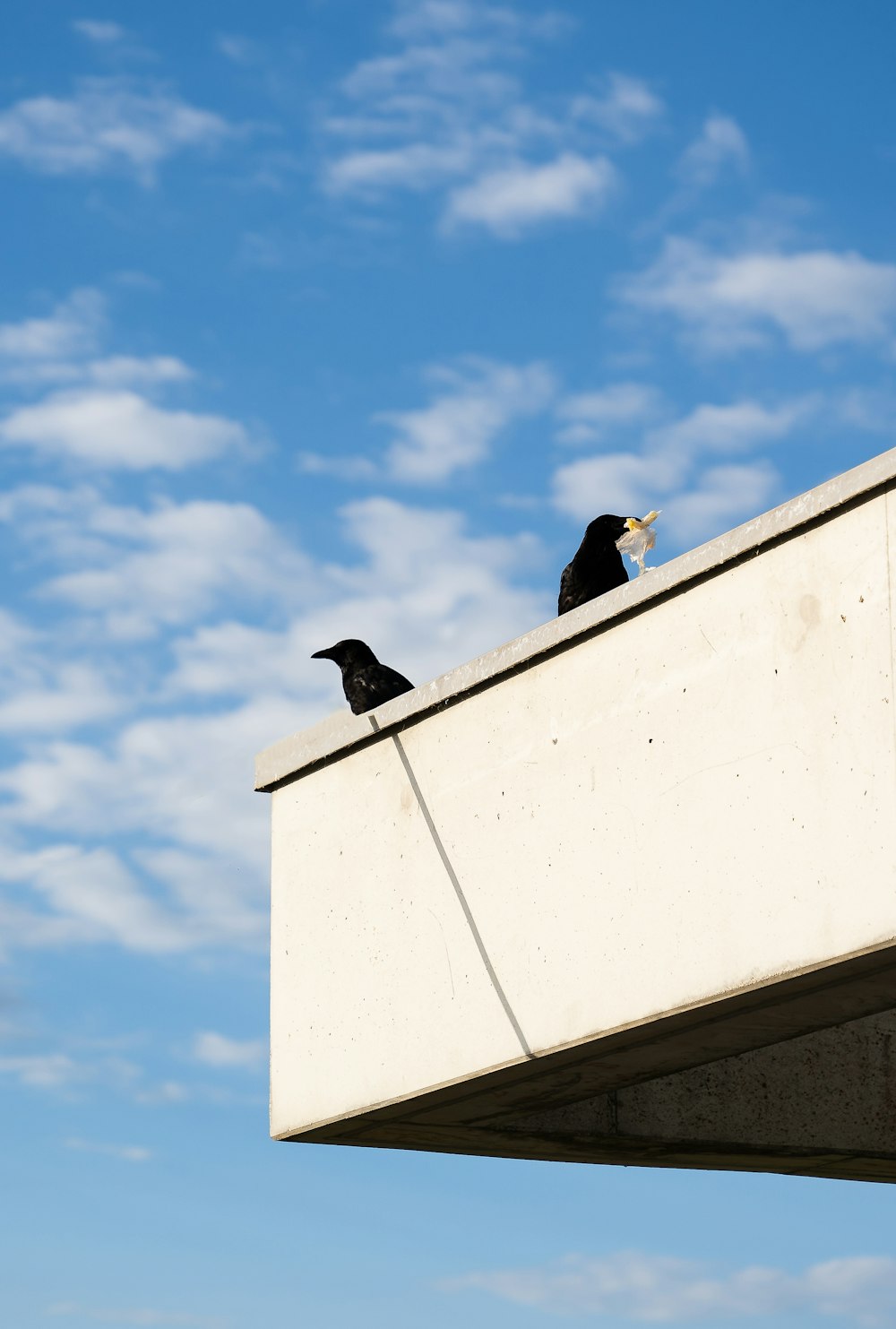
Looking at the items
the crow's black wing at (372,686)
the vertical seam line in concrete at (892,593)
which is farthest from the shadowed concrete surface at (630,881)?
the crow's black wing at (372,686)

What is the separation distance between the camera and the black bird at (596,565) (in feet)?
35.2

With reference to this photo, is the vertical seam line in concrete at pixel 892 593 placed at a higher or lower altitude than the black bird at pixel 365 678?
lower

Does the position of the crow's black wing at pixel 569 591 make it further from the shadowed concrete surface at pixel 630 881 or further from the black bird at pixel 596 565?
the shadowed concrete surface at pixel 630 881

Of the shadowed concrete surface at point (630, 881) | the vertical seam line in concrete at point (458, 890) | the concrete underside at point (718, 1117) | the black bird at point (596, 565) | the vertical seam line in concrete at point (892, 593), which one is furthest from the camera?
the black bird at point (596, 565)

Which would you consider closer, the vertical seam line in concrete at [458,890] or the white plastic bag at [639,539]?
the vertical seam line in concrete at [458,890]

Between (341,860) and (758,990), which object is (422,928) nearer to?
(341,860)

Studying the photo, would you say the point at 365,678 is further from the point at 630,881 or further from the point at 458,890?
the point at 630,881

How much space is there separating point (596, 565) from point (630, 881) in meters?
2.71

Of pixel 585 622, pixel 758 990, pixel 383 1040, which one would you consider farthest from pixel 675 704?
pixel 383 1040

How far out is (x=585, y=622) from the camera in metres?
8.93

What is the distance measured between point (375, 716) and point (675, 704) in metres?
2.28

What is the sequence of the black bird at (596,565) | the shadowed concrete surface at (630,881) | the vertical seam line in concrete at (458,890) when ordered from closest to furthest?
the shadowed concrete surface at (630,881) → the vertical seam line in concrete at (458,890) → the black bird at (596,565)

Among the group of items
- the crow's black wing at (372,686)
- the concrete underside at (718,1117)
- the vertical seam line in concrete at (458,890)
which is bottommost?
the concrete underside at (718,1117)

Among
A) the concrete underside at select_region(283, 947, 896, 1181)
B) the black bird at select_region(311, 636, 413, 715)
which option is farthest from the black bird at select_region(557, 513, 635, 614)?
the concrete underside at select_region(283, 947, 896, 1181)
